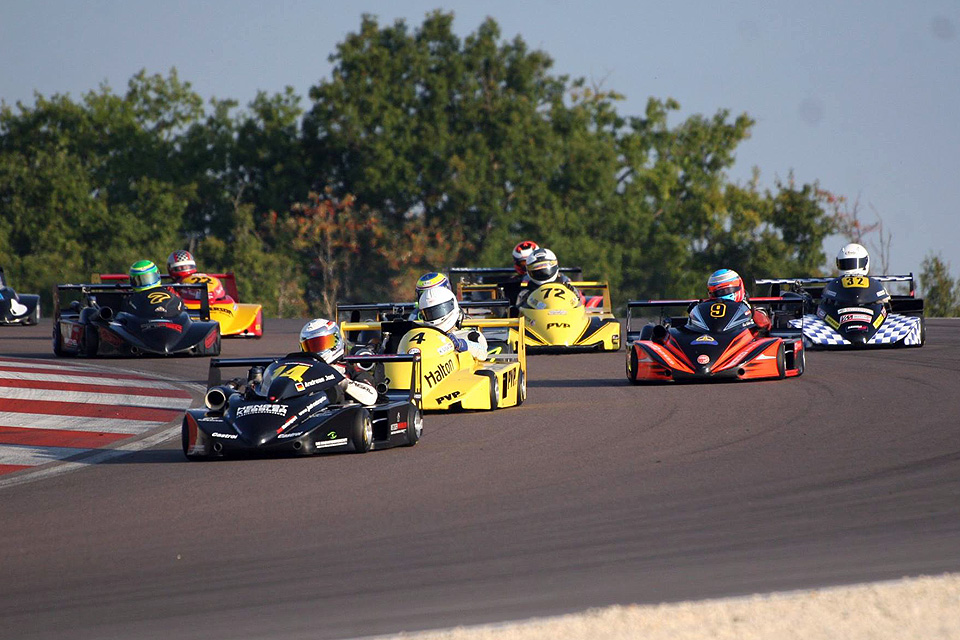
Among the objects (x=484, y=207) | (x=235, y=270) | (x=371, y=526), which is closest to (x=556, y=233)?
(x=484, y=207)

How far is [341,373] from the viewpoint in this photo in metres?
10.9

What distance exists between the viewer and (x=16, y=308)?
29.7 m

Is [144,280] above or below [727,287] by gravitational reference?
above

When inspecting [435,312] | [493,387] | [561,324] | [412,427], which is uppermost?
[435,312]

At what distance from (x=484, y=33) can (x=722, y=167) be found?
1089cm

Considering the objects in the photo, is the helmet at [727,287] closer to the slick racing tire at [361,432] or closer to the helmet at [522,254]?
the slick racing tire at [361,432]

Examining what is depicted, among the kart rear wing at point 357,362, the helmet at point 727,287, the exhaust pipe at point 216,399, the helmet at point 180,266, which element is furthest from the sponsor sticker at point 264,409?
the helmet at point 180,266

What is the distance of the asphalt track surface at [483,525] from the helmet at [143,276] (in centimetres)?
954

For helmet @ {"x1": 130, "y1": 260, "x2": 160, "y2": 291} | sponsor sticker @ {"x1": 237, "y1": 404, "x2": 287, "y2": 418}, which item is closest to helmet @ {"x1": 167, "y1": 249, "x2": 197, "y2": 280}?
helmet @ {"x1": 130, "y1": 260, "x2": 160, "y2": 291}

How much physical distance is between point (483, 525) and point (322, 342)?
4122 mm

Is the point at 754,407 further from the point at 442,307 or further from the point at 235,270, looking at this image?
the point at 235,270

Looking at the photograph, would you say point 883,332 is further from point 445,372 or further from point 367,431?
point 367,431

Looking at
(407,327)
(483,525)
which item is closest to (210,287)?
(407,327)

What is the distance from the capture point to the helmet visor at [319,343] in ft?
36.9
